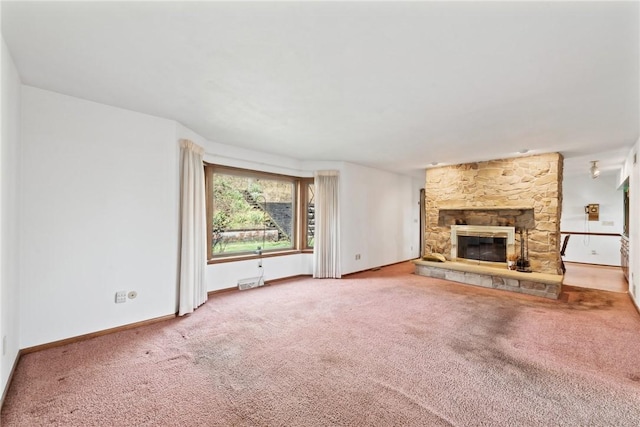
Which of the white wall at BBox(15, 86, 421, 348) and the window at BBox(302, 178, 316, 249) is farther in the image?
the window at BBox(302, 178, 316, 249)

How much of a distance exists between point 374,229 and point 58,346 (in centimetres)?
563

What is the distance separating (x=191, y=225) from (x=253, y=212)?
164cm

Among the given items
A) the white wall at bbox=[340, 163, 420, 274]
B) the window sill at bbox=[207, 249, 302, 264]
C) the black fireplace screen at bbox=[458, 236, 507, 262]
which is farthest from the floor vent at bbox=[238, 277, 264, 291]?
the black fireplace screen at bbox=[458, 236, 507, 262]

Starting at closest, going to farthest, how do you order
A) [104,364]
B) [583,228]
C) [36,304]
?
[104,364] → [36,304] → [583,228]

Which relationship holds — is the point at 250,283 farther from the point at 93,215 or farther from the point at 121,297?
the point at 93,215

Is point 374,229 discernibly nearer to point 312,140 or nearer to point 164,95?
point 312,140

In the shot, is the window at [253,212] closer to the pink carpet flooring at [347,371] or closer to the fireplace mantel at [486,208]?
the pink carpet flooring at [347,371]

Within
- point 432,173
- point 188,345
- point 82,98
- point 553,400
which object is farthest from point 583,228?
point 82,98

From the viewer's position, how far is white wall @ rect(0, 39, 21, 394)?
198cm

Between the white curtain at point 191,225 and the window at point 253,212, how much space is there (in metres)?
0.64

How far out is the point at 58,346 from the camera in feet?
8.89

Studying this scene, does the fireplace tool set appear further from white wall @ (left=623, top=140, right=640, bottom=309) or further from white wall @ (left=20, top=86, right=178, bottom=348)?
white wall @ (left=20, top=86, right=178, bottom=348)

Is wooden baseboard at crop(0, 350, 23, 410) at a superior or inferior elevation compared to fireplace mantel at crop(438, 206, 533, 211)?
inferior

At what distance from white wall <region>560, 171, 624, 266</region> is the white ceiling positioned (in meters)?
4.68
